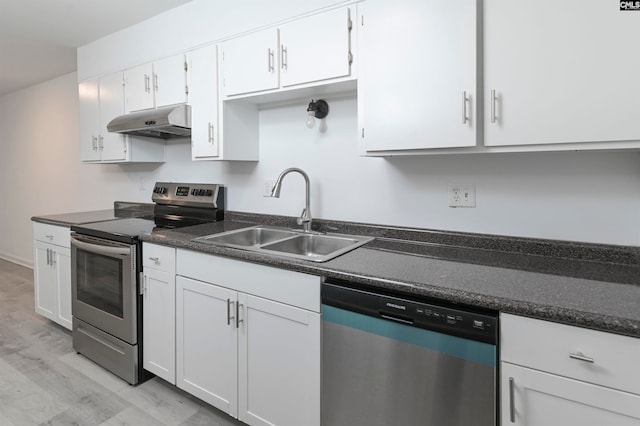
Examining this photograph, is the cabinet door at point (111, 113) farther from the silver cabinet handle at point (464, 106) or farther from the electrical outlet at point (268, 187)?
the silver cabinet handle at point (464, 106)

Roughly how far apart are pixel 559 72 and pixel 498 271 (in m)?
0.74

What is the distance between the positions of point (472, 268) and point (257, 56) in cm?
160

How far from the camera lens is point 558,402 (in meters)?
0.99

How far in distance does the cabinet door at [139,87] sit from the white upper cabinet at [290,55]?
795 millimetres

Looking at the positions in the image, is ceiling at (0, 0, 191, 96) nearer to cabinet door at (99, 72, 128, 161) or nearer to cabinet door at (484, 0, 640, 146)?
cabinet door at (99, 72, 128, 161)

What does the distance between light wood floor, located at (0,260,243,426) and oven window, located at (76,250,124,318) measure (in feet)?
1.42

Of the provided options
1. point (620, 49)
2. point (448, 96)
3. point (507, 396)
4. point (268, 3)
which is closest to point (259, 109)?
point (268, 3)

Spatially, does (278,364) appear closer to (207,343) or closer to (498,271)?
(207,343)

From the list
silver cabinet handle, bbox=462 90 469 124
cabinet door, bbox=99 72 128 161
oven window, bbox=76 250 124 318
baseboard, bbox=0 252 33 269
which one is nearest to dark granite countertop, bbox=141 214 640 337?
oven window, bbox=76 250 124 318

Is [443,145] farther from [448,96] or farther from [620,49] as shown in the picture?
[620,49]

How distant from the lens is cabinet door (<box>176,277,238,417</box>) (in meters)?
1.72

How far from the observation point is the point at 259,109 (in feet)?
7.98

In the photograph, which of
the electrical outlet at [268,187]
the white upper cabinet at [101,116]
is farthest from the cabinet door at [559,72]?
the white upper cabinet at [101,116]

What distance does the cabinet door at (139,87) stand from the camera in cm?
262
